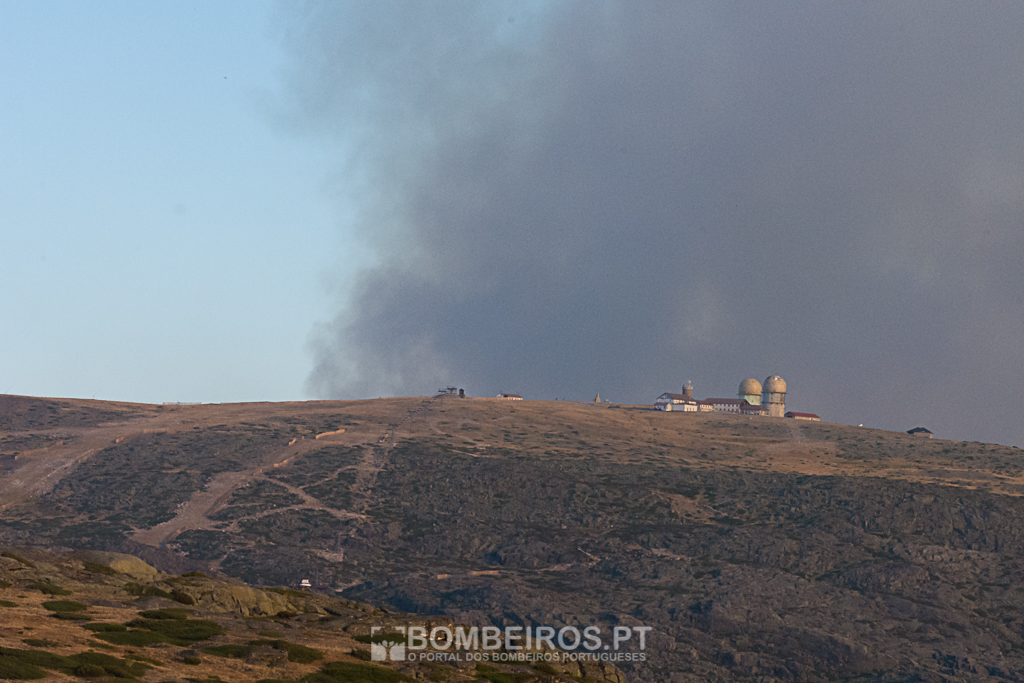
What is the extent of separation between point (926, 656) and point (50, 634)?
9532 centimetres

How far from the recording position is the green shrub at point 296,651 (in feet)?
159

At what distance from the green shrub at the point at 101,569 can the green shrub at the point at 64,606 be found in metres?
11.6

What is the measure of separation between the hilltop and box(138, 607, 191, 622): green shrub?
49863 millimetres

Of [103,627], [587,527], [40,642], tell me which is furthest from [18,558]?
[587,527]

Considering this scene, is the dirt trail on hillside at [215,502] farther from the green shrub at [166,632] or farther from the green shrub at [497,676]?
the green shrub at [497,676]

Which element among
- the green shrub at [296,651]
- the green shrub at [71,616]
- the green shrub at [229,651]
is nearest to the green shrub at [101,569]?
the green shrub at [71,616]

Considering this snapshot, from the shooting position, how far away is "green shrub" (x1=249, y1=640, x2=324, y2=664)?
48.5 m

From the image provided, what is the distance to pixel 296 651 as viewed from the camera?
49.2 metres

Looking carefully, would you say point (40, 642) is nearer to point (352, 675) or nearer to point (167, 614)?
point (167, 614)

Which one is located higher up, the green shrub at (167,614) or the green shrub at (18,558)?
the green shrub at (18,558)

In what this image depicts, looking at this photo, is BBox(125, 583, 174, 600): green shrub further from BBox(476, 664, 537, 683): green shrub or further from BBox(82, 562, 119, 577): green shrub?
BBox(476, 664, 537, 683): green shrub

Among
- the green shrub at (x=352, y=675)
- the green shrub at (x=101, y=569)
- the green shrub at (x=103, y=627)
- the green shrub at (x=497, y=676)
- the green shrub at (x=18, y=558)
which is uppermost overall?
the green shrub at (x=18, y=558)

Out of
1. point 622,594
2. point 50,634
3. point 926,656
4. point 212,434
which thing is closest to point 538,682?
point 50,634

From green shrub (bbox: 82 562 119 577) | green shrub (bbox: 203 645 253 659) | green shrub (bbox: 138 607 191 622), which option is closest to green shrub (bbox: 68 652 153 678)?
green shrub (bbox: 203 645 253 659)
